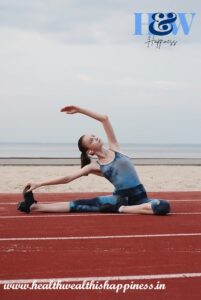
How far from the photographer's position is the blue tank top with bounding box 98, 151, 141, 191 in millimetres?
7102

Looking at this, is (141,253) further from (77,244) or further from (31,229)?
(31,229)

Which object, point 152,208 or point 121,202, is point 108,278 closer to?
point 152,208

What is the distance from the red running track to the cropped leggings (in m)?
0.15

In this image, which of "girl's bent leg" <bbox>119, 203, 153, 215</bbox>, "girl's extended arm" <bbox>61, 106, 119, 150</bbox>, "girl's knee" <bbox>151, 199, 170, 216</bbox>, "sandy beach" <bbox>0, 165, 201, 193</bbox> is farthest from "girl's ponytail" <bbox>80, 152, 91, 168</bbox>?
"sandy beach" <bbox>0, 165, 201, 193</bbox>

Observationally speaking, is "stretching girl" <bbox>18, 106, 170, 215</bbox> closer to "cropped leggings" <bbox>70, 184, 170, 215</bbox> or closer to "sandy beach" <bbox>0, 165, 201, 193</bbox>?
"cropped leggings" <bbox>70, 184, 170, 215</bbox>

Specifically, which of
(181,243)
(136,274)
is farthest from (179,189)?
(136,274)

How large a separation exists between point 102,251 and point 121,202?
236 centimetres

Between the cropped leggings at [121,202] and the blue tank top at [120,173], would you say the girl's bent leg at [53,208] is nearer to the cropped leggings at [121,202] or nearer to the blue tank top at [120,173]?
the cropped leggings at [121,202]

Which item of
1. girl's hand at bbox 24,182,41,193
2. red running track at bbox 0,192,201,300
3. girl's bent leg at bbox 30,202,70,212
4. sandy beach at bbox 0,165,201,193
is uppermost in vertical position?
girl's hand at bbox 24,182,41,193

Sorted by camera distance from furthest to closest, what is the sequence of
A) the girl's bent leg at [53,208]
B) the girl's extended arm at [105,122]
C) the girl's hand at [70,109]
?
the girl's bent leg at [53,208], the girl's extended arm at [105,122], the girl's hand at [70,109]

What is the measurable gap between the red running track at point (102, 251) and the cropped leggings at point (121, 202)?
0.15 m

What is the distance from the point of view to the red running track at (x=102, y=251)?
12.5ft

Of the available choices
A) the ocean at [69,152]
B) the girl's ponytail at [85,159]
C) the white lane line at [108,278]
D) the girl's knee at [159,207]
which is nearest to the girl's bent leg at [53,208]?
the girl's ponytail at [85,159]

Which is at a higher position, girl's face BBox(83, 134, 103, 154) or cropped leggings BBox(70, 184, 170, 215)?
girl's face BBox(83, 134, 103, 154)
